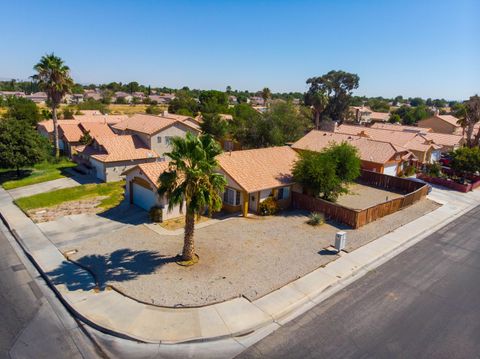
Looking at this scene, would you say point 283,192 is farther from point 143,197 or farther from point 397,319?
point 397,319

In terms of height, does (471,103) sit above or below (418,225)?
above

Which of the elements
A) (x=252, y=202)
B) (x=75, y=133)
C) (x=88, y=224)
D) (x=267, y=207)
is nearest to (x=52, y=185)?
(x=88, y=224)

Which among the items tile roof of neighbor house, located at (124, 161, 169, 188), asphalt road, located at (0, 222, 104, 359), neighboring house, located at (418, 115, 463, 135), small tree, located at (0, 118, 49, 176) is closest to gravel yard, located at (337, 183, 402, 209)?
tile roof of neighbor house, located at (124, 161, 169, 188)

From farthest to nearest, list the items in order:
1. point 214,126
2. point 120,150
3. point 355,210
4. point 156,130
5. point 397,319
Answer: point 214,126, point 156,130, point 120,150, point 355,210, point 397,319

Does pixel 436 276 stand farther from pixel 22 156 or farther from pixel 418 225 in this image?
pixel 22 156

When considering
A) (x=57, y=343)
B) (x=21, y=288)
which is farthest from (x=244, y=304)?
(x=21, y=288)

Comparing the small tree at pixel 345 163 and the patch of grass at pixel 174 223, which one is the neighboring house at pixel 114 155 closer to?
the patch of grass at pixel 174 223

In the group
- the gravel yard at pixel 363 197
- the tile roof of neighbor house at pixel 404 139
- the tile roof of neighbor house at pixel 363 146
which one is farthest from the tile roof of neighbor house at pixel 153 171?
the tile roof of neighbor house at pixel 404 139
